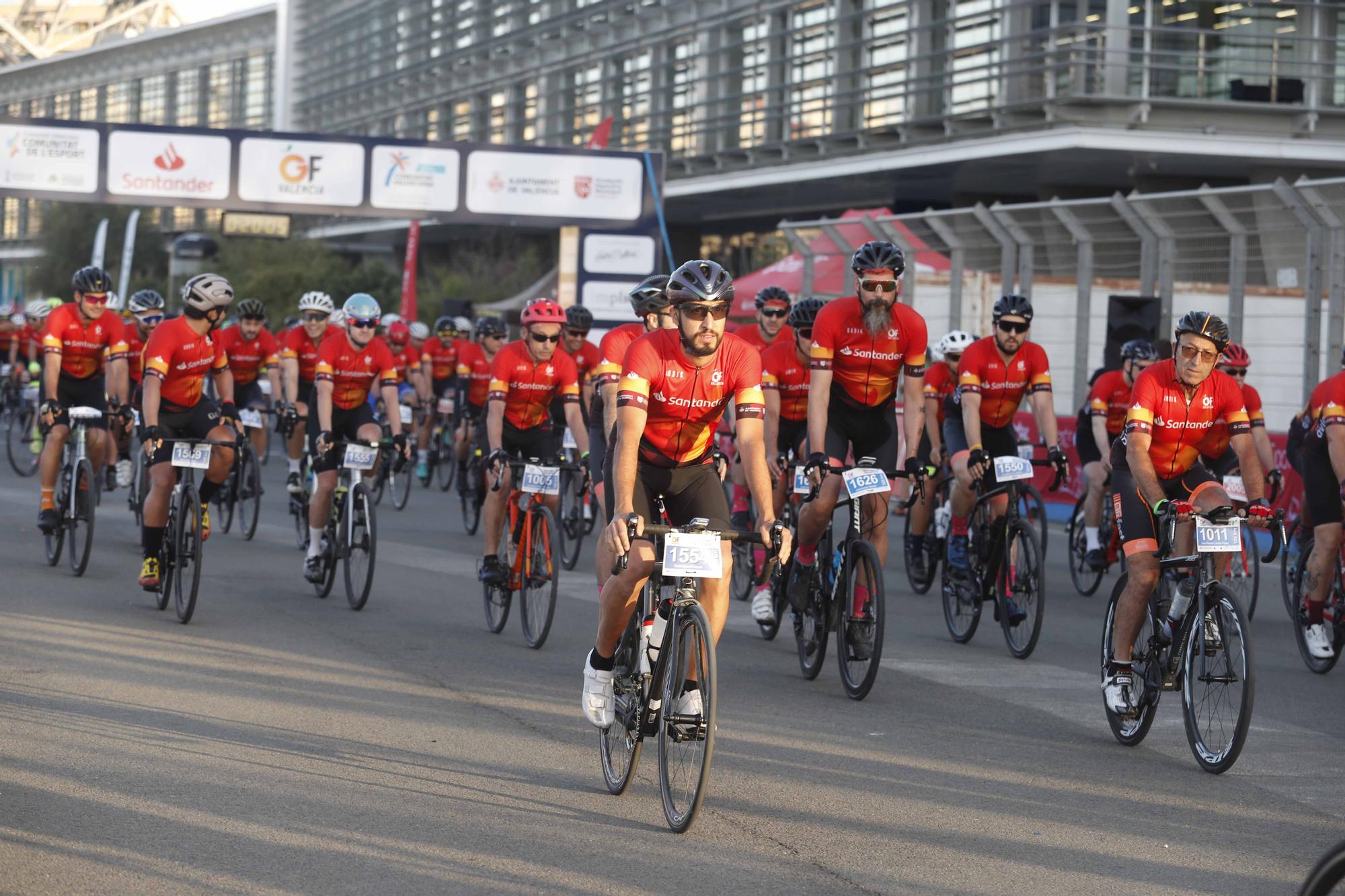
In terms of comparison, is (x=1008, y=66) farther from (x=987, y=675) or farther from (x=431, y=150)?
(x=987, y=675)

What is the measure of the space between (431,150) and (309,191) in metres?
1.91

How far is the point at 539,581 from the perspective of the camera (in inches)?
397

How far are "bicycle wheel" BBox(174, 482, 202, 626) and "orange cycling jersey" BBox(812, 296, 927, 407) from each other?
367cm

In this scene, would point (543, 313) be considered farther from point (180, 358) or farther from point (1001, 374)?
point (1001, 374)

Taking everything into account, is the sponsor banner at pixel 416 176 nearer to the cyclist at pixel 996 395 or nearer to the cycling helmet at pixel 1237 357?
the cycling helmet at pixel 1237 357

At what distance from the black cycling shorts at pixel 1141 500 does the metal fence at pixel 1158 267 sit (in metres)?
9.27

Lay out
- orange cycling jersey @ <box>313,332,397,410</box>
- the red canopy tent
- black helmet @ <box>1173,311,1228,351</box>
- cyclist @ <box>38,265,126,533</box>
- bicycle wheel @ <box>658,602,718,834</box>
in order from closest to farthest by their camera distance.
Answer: bicycle wheel @ <box>658,602,718,834</box> < black helmet @ <box>1173,311,1228,351</box> < orange cycling jersey @ <box>313,332,397,410</box> < cyclist @ <box>38,265,126,533</box> < the red canopy tent

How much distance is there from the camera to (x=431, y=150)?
89.0 ft

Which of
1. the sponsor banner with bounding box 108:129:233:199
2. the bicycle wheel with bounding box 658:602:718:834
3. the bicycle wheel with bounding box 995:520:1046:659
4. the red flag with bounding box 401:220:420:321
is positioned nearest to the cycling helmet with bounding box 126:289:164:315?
the bicycle wheel with bounding box 995:520:1046:659

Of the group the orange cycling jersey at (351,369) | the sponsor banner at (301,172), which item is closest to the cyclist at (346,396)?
the orange cycling jersey at (351,369)

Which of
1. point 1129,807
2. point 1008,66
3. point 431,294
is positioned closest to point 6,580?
point 1129,807

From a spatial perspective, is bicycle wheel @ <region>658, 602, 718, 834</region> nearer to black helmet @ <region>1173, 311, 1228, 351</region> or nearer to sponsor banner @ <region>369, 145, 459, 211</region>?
black helmet @ <region>1173, 311, 1228, 351</region>

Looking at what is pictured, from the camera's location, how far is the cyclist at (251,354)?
15.0 m

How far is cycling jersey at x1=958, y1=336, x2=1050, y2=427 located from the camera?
1106cm
